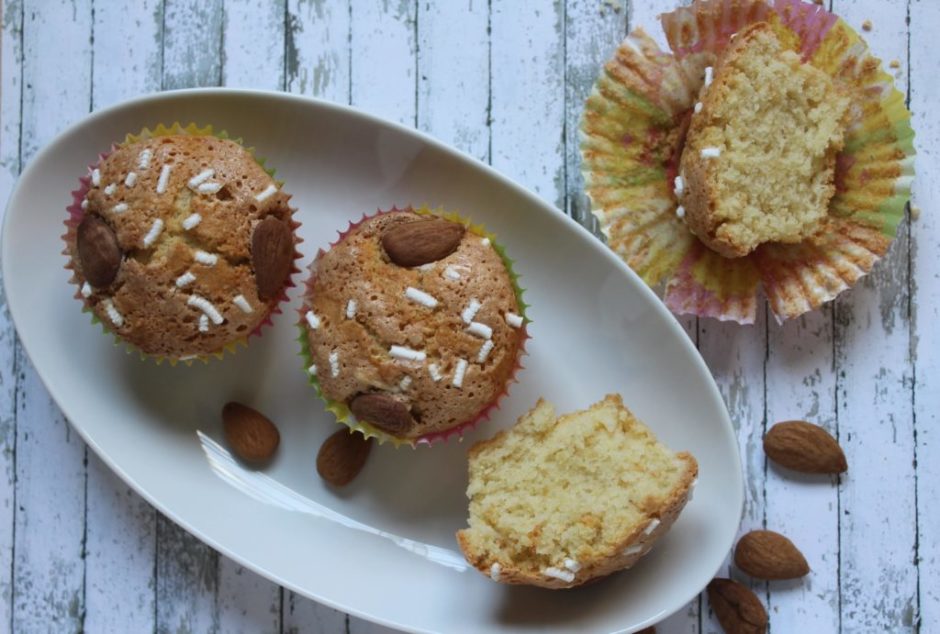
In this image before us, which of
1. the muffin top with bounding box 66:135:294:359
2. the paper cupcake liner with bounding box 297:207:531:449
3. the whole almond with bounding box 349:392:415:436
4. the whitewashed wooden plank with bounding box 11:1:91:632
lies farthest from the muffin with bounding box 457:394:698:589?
the whitewashed wooden plank with bounding box 11:1:91:632

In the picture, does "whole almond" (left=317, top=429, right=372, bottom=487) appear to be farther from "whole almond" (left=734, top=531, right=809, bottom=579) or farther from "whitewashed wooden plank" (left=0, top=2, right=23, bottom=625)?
"whole almond" (left=734, top=531, right=809, bottom=579)

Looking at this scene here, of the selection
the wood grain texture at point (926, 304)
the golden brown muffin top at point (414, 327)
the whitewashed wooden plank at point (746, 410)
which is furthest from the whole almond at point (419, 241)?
the wood grain texture at point (926, 304)

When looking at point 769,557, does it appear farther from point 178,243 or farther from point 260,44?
point 260,44

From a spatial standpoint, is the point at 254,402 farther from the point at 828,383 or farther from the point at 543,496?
the point at 828,383

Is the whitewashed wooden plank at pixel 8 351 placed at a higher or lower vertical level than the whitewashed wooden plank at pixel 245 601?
higher

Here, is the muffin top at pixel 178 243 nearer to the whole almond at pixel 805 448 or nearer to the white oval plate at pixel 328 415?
the white oval plate at pixel 328 415

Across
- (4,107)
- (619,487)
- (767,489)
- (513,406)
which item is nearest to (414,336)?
(513,406)

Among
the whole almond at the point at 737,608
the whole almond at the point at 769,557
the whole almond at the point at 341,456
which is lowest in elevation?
the whole almond at the point at 737,608

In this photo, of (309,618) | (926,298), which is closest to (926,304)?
(926,298)
